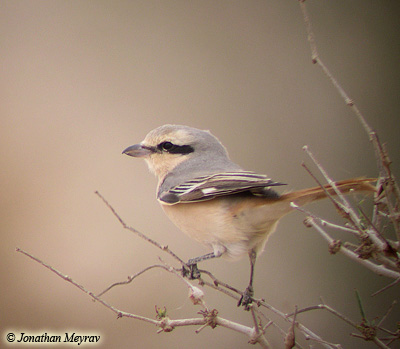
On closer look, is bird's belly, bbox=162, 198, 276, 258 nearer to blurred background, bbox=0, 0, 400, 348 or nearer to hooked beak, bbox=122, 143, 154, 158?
hooked beak, bbox=122, 143, 154, 158

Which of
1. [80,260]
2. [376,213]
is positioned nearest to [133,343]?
[80,260]

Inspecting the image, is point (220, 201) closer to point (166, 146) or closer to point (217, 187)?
point (217, 187)

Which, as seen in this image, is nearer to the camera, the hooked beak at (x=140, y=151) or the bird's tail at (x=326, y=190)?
the bird's tail at (x=326, y=190)

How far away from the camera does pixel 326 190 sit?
0.96 meters

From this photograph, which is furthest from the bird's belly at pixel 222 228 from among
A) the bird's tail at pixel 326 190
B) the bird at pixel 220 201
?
the bird's tail at pixel 326 190

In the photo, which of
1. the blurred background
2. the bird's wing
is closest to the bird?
the bird's wing

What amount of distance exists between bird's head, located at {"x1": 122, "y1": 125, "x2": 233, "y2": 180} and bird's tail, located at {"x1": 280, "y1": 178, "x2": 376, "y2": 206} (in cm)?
38

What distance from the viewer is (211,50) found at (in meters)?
2.63

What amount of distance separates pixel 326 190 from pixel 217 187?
0.99 ft

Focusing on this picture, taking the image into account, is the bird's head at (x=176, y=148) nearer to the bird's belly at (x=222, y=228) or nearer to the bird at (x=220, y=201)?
the bird at (x=220, y=201)

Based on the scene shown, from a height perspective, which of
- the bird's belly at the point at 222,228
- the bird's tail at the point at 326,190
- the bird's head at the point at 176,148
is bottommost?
the bird's belly at the point at 222,228

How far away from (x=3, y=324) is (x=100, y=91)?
1.28 m

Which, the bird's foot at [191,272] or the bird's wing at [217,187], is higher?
the bird's wing at [217,187]

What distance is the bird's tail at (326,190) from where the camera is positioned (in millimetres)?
907
